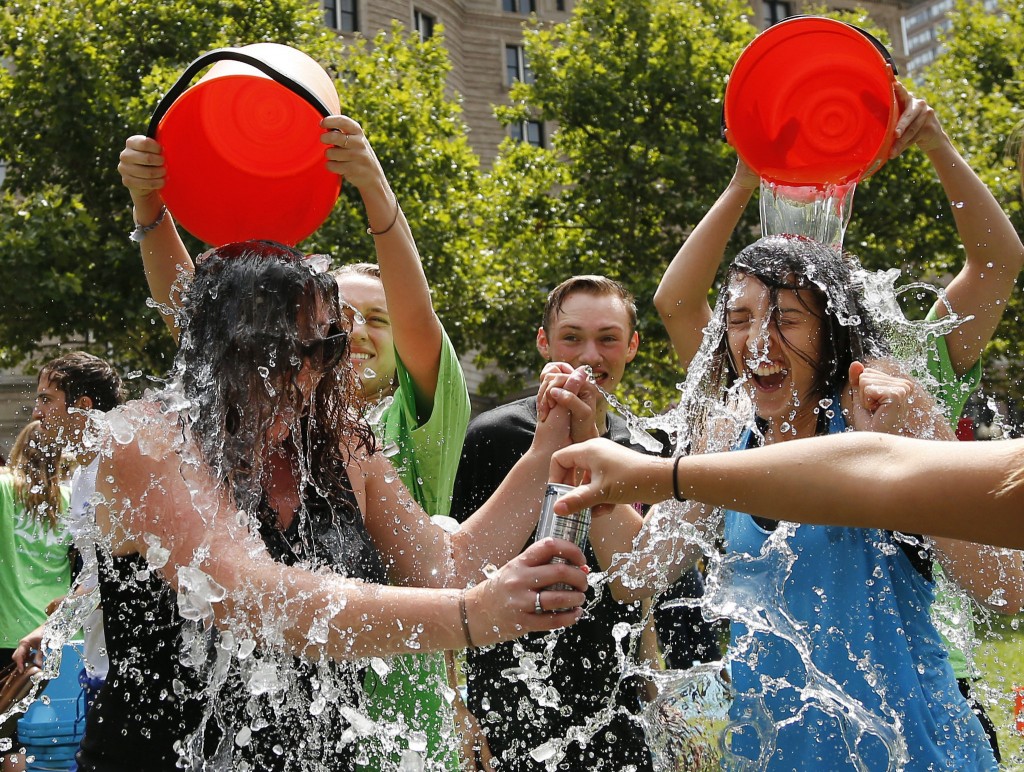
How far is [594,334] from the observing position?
3.58 metres

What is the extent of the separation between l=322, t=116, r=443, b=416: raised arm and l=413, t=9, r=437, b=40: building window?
29.9 m

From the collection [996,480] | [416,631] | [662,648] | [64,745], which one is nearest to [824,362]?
[996,480]

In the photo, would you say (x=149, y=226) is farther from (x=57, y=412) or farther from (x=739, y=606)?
(x=57, y=412)

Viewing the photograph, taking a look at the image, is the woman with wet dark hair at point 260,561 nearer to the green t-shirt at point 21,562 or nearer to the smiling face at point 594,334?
the smiling face at point 594,334

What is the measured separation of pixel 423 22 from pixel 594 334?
30058 mm

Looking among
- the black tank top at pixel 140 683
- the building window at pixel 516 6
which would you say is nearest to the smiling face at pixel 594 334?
the black tank top at pixel 140 683

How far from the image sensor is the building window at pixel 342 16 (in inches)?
1133

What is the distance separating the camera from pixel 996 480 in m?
1.52

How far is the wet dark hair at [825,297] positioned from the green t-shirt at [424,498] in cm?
78

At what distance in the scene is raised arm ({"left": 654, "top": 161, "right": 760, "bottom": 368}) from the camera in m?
3.11

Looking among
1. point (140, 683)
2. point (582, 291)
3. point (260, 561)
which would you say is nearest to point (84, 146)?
point (582, 291)

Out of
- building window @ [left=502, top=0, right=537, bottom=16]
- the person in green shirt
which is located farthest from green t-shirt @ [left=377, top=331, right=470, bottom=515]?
building window @ [left=502, top=0, right=537, bottom=16]

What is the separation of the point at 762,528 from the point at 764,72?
1424 mm

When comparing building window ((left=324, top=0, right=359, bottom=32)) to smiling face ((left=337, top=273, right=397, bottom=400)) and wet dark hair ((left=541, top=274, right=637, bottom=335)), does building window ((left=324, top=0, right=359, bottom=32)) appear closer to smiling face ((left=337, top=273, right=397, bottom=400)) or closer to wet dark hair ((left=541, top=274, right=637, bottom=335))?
wet dark hair ((left=541, top=274, right=637, bottom=335))
